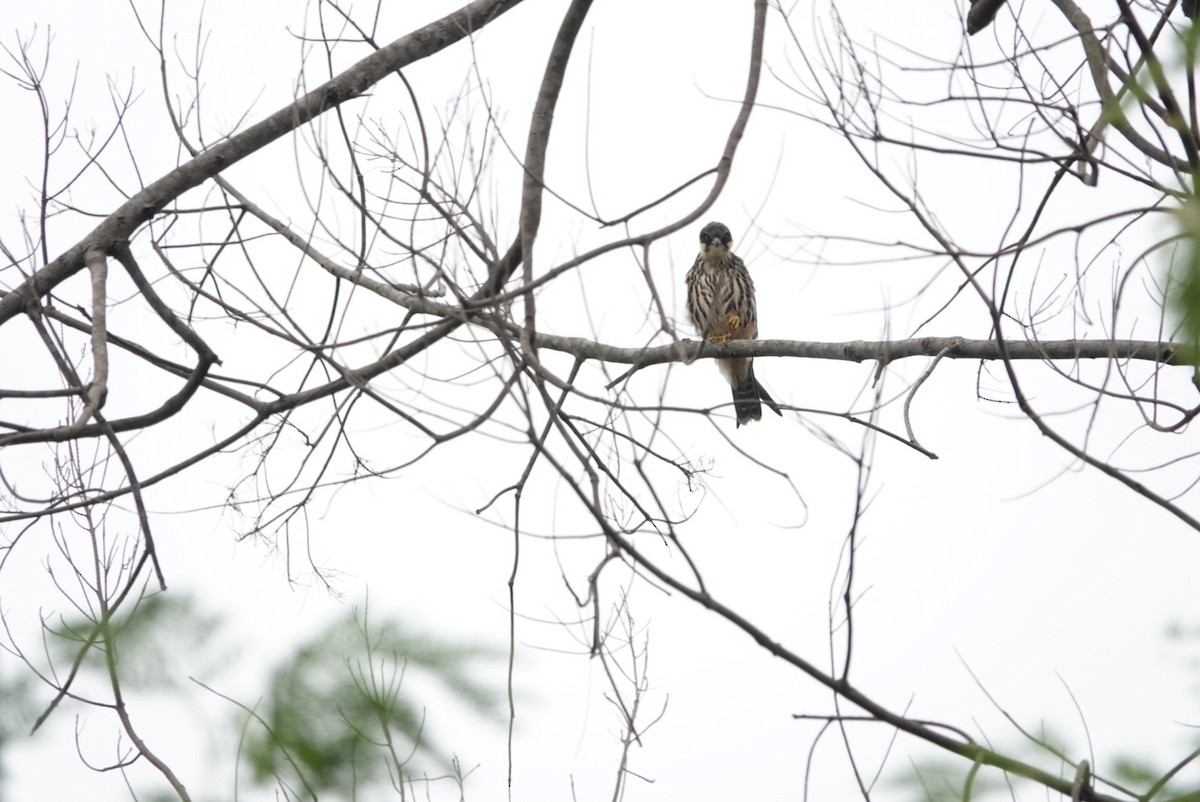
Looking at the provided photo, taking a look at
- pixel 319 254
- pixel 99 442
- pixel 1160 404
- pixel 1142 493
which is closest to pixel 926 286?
pixel 1160 404

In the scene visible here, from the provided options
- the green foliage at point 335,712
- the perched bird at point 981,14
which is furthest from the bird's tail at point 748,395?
the green foliage at point 335,712

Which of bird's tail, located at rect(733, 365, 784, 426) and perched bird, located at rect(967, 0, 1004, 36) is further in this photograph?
bird's tail, located at rect(733, 365, 784, 426)

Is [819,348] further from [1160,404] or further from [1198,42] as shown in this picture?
[1198,42]

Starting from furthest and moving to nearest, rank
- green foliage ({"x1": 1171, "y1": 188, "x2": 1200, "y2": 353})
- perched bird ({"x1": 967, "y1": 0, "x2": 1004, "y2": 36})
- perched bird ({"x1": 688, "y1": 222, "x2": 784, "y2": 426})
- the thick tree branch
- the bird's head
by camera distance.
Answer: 1. the bird's head
2. perched bird ({"x1": 688, "y1": 222, "x2": 784, "y2": 426})
3. perched bird ({"x1": 967, "y1": 0, "x2": 1004, "y2": 36})
4. the thick tree branch
5. green foliage ({"x1": 1171, "y1": 188, "x2": 1200, "y2": 353})

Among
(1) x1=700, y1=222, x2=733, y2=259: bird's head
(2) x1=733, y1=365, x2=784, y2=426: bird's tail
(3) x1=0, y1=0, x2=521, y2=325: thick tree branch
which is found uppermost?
(1) x1=700, y1=222, x2=733, y2=259: bird's head

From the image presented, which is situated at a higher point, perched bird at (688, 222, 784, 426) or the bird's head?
the bird's head

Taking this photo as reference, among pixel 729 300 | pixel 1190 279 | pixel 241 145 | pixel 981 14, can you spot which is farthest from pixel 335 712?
pixel 729 300

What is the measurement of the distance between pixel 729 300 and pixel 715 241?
1.93 feet

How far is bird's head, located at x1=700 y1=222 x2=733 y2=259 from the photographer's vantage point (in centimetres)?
768

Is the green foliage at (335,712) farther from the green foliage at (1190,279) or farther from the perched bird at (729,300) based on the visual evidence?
the perched bird at (729,300)

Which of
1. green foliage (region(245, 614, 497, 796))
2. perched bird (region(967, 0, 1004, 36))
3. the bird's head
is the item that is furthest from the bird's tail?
green foliage (region(245, 614, 497, 796))

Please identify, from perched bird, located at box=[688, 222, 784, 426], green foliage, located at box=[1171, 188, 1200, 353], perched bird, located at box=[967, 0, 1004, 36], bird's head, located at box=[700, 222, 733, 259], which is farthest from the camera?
bird's head, located at box=[700, 222, 733, 259]

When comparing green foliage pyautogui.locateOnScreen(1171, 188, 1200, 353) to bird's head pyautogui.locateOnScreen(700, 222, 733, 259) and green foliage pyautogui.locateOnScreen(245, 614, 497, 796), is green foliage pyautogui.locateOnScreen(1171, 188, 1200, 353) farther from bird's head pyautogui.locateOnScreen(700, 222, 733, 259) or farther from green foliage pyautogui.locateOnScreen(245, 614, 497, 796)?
bird's head pyautogui.locateOnScreen(700, 222, 733, 259)

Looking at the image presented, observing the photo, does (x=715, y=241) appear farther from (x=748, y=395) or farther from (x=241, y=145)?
(x=241, y=145)
